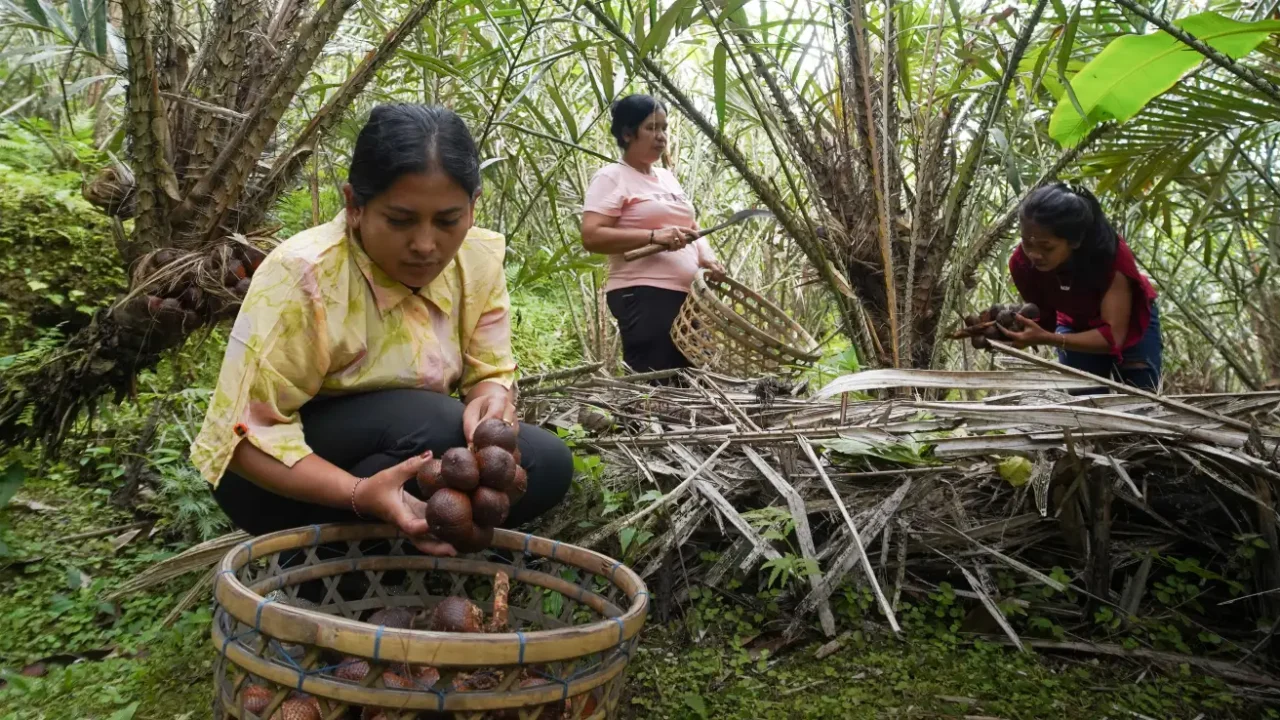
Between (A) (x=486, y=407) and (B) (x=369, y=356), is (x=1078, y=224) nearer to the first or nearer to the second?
(A) (x=486, y=407)

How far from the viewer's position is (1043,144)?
385 centimetres

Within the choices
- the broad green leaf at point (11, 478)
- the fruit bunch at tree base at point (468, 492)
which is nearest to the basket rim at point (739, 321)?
the fruit bunch at tree base at point (468, 492)

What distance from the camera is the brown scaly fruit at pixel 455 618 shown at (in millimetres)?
1410

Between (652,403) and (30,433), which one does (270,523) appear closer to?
(30,433)

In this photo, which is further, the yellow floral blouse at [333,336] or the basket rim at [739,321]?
the basket rim at [739,321]

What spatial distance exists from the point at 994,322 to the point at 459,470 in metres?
2.06

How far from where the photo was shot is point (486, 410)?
1.75 metres

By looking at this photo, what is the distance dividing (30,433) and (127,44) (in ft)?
3.61

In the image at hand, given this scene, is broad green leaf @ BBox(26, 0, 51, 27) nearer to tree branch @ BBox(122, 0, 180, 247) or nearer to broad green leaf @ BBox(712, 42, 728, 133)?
tree branch @ BBox(122, 0, 180, 247)

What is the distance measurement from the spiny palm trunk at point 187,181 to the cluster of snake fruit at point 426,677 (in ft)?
3.30

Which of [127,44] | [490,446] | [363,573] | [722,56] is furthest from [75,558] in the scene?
[722,56]

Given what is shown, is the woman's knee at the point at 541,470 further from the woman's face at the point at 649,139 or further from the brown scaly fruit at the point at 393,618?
the woman's face at the point at 649,139

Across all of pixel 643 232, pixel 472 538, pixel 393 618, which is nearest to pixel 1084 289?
pixel 643 232

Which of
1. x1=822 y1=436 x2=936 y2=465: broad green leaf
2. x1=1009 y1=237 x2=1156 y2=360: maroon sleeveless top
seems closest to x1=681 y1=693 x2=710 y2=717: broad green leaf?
x1=822 y1=436 x2=936 y2=465: broad green leaf
